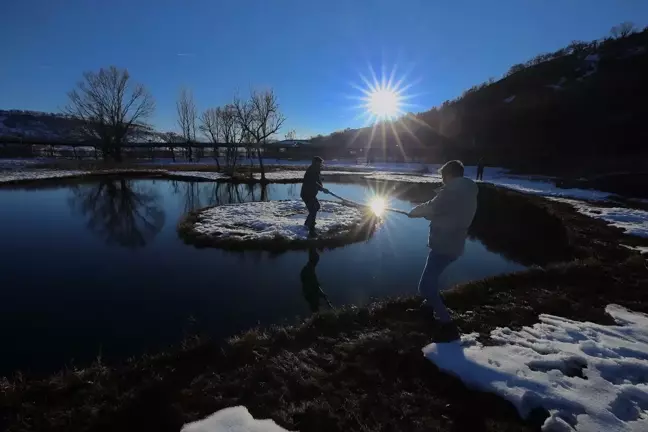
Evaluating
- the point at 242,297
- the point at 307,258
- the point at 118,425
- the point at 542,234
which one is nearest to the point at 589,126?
the point at 542,234

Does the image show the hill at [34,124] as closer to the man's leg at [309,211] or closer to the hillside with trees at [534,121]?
the hillside with trees at [534,121]

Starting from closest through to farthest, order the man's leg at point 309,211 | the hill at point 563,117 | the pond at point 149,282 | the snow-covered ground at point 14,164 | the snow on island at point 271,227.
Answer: the pond at point 149,282 < the snow on island at point 271,227 < the man's leg at point 309,211 < the hill at point 563,117 < the snow-covered ground at point 14,164

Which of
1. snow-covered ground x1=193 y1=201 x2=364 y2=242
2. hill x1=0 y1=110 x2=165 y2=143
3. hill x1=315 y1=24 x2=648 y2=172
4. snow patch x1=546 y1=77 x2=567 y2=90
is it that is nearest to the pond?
snow-covered ground x1=193 y1=201 x2=364 y2=242

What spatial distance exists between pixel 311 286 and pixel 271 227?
16.5 feet

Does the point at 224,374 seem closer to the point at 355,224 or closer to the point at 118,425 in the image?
the point at 118,425

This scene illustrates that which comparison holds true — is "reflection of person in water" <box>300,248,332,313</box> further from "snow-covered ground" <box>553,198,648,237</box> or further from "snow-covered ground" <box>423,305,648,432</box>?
"snow-covered ground" <box>553,198,648,237</box>

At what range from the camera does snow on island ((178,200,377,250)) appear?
33.8 ft

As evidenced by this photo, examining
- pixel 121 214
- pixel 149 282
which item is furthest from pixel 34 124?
pixel 149 282

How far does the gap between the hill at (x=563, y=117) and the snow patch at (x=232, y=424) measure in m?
38.5

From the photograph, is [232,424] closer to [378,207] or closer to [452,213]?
[452,213]

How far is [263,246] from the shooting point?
10008mm

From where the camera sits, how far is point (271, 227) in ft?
38.7

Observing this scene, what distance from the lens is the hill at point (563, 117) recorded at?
131 feet

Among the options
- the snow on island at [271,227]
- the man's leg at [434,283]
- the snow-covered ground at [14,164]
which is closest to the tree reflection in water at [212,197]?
the snow on island at [271,227]
